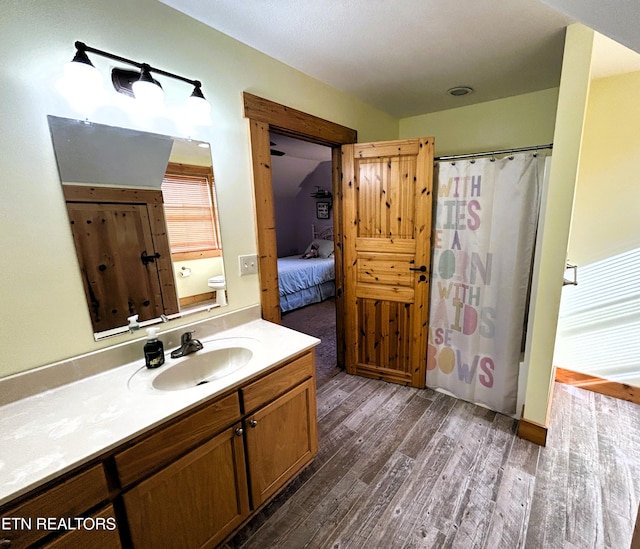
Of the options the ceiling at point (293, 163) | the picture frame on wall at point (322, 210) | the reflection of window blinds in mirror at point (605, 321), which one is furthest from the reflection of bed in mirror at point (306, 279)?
the reflection of window blinds in mirror at point (605, 321)

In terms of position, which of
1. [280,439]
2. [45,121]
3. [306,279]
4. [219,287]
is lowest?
[280,439]

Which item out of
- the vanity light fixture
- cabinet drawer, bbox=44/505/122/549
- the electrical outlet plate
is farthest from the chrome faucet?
the vanity light fixture

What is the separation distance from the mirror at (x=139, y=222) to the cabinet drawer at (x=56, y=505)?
61 centimetres

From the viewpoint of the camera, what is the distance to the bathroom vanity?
784 mm

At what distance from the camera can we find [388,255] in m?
2.29

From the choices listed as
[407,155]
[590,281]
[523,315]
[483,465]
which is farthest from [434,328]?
[407,155]

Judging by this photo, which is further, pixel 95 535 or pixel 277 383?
pixel 277 383

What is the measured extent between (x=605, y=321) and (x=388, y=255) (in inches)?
66.2

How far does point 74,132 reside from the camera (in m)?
1.13

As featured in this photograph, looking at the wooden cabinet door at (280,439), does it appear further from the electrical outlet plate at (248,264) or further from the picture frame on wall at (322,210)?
the picture frame on wall at (322,210)

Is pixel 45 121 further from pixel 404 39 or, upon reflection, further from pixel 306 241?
pixel 306 241

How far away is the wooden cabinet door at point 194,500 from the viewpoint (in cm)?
96

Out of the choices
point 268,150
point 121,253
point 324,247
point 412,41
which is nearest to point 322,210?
point 324,247

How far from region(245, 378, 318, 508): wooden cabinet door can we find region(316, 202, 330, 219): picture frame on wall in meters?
4.79
